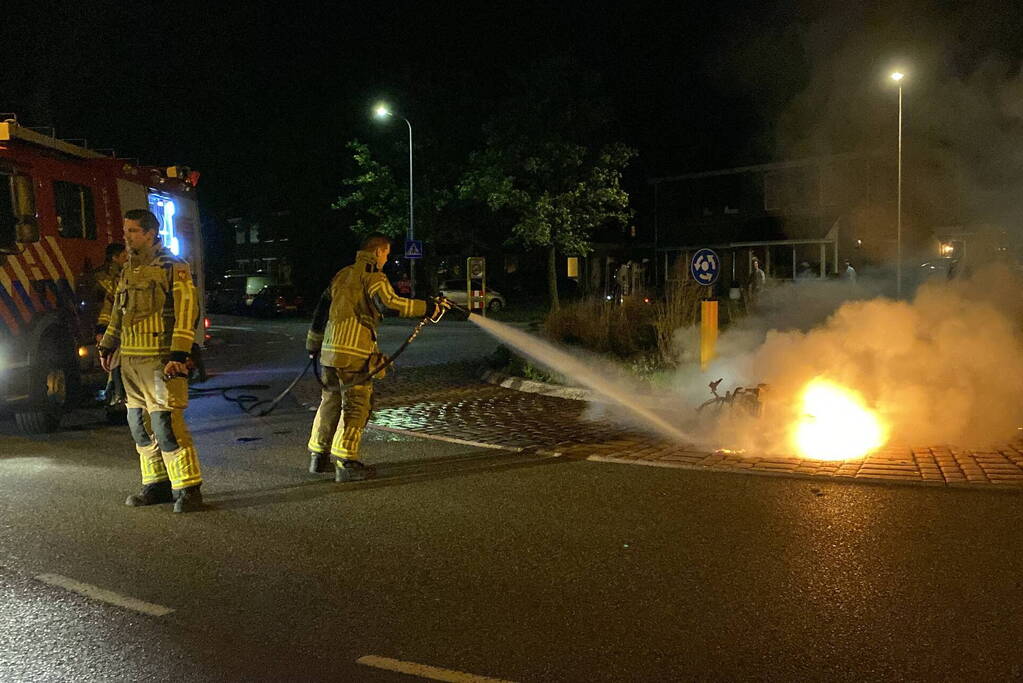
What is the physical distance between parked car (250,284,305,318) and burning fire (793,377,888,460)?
30.6 meters

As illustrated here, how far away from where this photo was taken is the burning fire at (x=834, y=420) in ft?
29.3

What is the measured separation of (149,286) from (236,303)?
3585 centimetres

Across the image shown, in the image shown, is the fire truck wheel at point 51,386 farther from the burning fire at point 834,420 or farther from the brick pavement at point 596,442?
the burning fire at point 834,420

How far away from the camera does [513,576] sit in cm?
516

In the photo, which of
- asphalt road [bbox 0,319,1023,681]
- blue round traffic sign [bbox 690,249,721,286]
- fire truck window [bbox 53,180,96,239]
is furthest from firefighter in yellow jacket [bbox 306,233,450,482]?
blue round traffic sign [bbox 690,249,721,286]

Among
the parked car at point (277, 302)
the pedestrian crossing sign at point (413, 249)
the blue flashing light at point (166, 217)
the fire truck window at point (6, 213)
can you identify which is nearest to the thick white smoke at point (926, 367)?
the fire truck window at point (6, 213)

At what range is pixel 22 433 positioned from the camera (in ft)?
32.6

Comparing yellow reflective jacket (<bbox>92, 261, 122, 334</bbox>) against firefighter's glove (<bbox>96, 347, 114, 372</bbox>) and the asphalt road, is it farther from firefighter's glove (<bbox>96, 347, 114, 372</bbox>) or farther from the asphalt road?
firefighter's glove (<bbox>96, 347, 114, 372</bbox>)

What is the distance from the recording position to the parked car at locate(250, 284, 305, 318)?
37688 mm

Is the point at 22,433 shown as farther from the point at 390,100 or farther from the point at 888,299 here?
the point at 390,100

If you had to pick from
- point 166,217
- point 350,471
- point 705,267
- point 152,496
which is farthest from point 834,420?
point 166,217

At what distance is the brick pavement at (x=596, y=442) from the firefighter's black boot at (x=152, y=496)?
10.7 ft

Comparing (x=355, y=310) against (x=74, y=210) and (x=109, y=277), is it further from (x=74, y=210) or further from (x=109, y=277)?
(x=74, y=210)

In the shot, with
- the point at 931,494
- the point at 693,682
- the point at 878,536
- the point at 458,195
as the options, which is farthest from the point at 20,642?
the point at 458,195
